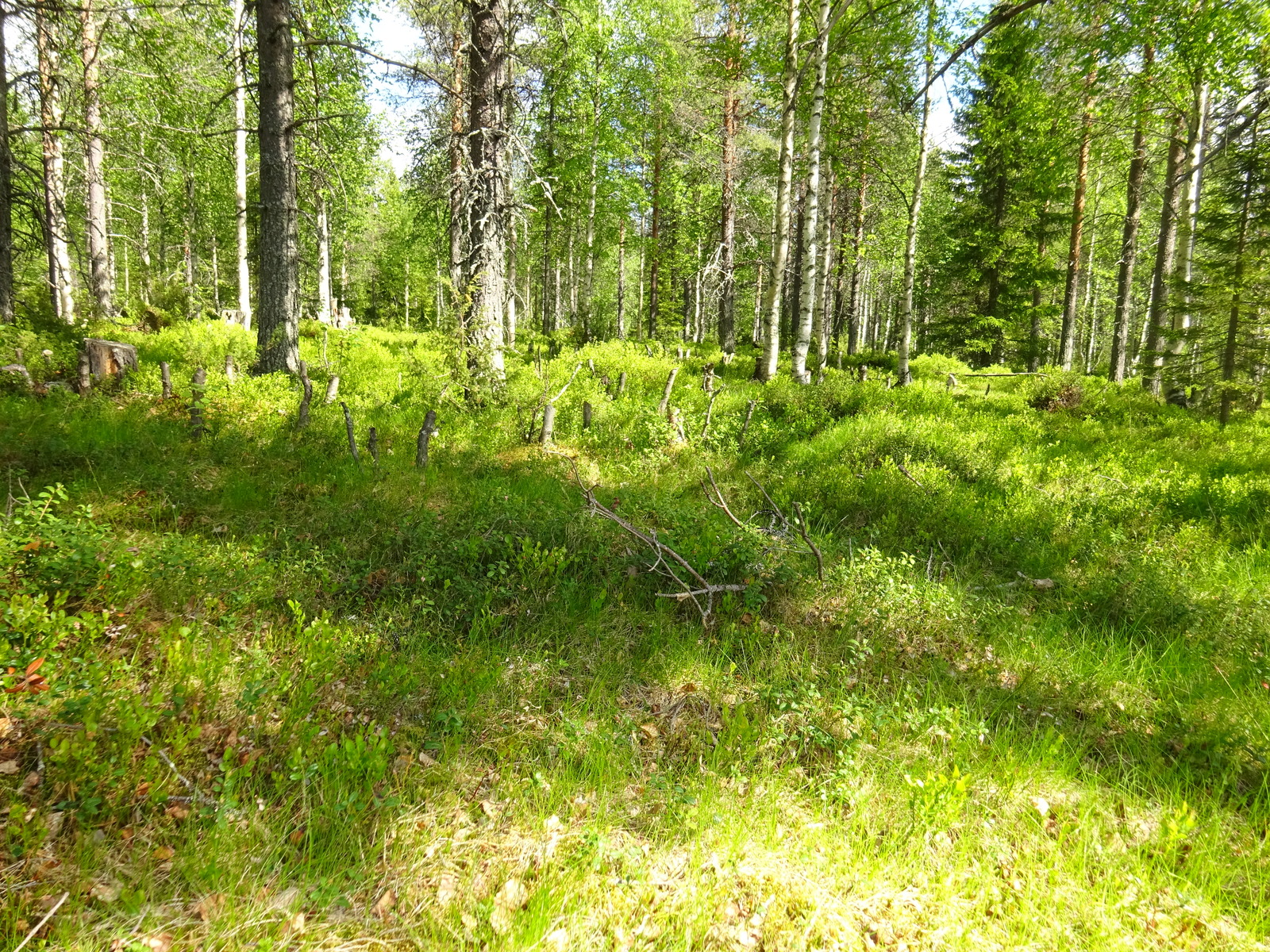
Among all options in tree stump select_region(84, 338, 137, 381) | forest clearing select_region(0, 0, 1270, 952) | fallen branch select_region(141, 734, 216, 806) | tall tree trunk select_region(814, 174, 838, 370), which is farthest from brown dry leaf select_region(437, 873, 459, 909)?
tall tree trunk select_region(814, 174, 838, 370)

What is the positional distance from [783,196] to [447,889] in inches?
479

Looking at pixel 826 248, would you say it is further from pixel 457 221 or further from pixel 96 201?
pixel 96 201

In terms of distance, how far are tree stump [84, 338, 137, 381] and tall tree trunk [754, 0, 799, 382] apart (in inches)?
419

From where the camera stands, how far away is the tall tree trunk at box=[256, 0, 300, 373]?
27.9 ft

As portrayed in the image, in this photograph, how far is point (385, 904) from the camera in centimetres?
218

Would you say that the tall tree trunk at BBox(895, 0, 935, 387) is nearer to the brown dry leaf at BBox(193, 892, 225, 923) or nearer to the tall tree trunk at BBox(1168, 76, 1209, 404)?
the tall tree trunk at BBox(1168, 76, 1209, 404)

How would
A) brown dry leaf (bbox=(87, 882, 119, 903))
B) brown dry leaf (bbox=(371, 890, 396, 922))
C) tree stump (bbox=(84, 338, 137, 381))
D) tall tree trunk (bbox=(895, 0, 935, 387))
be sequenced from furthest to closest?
tall tree trunk (bbox=(895, 0, 935, 387)) → tree stump (bbox=(84, 338, 137, 381)) → brown dry leaf (bbox=(371, 890, 396, 922)) → brown dry leaf (bbox=(87, 882, 119, 903))

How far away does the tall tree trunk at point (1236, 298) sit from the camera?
31.1 feet

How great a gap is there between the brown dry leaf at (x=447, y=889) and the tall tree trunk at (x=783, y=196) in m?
10.9

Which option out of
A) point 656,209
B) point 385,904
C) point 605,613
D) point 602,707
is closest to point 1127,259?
point 656,209

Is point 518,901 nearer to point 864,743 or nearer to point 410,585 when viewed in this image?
point 864,743

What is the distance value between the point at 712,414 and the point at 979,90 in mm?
18599

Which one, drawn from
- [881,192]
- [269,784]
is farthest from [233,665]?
[881,192]

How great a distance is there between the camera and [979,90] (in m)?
19.0
